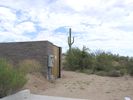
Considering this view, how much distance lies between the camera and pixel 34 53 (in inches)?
837

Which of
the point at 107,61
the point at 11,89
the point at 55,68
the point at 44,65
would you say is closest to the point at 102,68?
the point at 107,61

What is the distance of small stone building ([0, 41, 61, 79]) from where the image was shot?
819 inches

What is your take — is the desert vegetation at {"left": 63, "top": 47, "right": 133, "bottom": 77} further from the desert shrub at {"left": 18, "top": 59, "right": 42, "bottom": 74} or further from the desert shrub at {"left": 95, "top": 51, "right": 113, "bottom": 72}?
the desert shrub at {"left": 18, "top": 59, "right": 42, "bottom": 74}

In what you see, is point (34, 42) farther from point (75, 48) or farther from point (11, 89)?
point (75, 48)

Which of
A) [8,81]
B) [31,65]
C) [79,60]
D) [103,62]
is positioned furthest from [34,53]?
[103,62]

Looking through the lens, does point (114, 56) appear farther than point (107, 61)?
Yes

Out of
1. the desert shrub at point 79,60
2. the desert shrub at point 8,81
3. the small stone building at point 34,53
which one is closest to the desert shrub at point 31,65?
the small stone building at point 34,53

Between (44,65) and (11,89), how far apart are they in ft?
28.5

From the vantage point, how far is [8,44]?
21.9 meters

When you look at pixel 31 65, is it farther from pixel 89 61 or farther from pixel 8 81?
pixel 89 61

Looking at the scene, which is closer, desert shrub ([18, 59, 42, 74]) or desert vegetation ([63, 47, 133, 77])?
desert shrub ([18, 59, 42, 74])

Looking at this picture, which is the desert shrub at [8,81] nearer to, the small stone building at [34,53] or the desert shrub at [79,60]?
the small stone building at [34,53]

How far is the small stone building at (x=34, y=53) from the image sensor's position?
20797mm

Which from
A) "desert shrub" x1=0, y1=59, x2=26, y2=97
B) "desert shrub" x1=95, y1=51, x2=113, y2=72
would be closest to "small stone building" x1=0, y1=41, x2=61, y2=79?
"desert shrub" x1=0, y1=59, x2=26, y2=97
